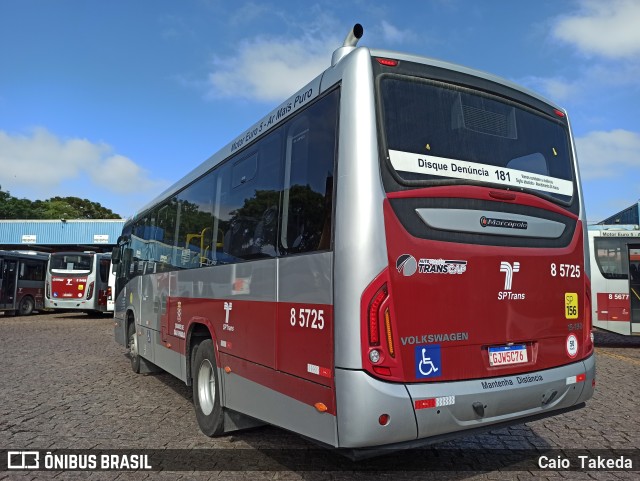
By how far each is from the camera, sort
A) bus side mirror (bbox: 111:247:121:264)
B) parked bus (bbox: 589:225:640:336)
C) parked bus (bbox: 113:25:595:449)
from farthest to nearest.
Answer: parked bus (bbox: 589:225:640:336) < bus side mirror (bbox: 111:247:121:264) < parked bus (bbox: 113:25:595:449)

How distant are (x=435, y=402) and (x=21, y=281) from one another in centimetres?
2834

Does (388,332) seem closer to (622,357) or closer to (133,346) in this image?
(133,346)

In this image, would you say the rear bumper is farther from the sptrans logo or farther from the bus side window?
the bus side window

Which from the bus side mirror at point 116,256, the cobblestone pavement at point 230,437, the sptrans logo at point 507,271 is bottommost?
the cobblestone pavement at point 230,437

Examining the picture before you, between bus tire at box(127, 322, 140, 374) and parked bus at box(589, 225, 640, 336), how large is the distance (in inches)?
459

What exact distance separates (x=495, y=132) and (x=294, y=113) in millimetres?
1681

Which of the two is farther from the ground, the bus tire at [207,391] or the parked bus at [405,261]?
the parked bus at [405,261]

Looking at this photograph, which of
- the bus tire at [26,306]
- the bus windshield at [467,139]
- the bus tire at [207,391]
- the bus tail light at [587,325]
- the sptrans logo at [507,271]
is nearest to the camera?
the bus windshield at [467,139]

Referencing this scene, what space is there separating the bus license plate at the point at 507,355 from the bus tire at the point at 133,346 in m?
7.35

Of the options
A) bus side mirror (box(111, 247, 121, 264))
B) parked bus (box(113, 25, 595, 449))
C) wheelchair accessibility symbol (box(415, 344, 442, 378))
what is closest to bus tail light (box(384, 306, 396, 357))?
parked bus (box(113, 25, 595, 449))

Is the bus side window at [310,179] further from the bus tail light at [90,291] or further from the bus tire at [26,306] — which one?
the bus tire at [26,306]

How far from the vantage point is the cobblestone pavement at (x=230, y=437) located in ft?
14.9

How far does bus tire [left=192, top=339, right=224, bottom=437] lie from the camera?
5.45m

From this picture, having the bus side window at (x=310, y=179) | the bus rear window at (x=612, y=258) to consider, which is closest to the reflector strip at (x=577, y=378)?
the bus side window at (x=310, y=179)
